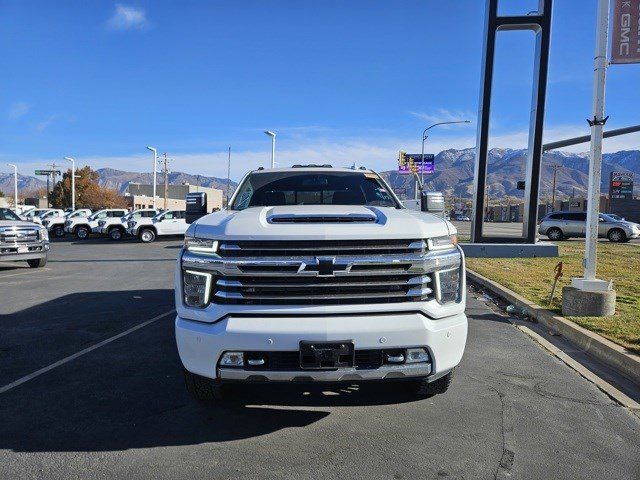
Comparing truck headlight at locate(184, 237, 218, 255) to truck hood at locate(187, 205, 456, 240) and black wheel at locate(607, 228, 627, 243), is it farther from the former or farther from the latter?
black wheel at locate(607, 228, 627, 243)

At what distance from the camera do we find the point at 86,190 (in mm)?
86250

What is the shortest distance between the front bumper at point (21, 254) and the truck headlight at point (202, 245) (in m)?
11.9

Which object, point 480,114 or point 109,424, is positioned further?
point 480,114

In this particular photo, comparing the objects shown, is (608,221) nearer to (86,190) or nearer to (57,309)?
(57,309)

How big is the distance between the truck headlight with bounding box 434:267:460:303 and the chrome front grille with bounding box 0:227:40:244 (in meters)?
13.3

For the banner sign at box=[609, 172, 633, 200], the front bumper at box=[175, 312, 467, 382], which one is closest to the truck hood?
the front bumper at box=[175, 312, 467, 382]

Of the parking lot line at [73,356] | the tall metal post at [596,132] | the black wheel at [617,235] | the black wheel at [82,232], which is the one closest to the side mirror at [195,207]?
the parking lot line at [73,356]

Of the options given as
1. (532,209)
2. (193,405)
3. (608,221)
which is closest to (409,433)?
(193,405)

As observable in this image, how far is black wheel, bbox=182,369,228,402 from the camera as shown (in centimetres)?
367

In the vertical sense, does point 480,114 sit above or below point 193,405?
above

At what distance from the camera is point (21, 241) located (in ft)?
44.9

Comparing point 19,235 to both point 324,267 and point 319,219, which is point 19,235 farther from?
point 324,267

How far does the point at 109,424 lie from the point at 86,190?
300 feet

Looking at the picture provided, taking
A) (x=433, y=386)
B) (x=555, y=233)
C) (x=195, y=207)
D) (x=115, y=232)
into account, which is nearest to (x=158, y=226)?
(x=115, y=232)
